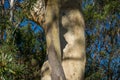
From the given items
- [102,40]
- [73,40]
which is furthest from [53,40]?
[102,40]

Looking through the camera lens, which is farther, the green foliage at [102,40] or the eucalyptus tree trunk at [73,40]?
the green foliage at [102,40]

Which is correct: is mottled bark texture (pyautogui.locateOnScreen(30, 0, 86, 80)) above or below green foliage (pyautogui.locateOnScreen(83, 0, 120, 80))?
above

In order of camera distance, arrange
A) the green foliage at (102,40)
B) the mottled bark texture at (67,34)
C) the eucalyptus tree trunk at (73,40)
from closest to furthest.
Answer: the mottled bark texture at (67,34) < the eucalyptus tree trunk at (73,40) < the green foliage at (102,40)

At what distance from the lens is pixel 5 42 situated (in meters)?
3.19

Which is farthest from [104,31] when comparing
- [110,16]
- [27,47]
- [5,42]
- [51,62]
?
[51,62]

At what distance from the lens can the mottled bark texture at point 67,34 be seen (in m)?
2.08

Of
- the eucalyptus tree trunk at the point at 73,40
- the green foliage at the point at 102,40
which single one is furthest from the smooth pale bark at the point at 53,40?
the green foliage at the point at 102,40

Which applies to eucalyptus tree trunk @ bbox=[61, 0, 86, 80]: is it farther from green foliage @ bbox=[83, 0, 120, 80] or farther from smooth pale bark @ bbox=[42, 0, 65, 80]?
green foliage @ bbox=[83, 0, 120, 80]

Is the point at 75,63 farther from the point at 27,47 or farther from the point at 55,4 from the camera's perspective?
the point at 27,47

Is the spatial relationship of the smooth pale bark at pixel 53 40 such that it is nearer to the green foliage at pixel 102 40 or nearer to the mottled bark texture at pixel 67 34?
the mottled bark texture at pixel 67 34

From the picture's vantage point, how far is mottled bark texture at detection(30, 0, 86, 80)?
6.82ft

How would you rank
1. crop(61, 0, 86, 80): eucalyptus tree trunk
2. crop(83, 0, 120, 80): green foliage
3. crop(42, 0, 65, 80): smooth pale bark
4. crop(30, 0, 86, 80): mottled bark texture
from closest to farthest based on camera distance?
crop(42, 0, 65, 80): smooth pale bark, crop(30, 0, 86, 80): mottled bark texture, crop(61, 0, 86, 80): eucalyptus tree trunk, crop(83, 0, 120, 80): green foliage

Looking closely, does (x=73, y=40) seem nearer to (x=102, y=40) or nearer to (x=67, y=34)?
(x=67, y=34)

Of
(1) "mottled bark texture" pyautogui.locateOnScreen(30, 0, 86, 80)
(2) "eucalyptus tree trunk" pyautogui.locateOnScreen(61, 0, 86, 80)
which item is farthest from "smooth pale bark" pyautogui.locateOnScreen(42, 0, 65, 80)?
(2) "eucalyptus tree trunk" pyautogui.locateOnScreen(61, 0, 86, 80)
